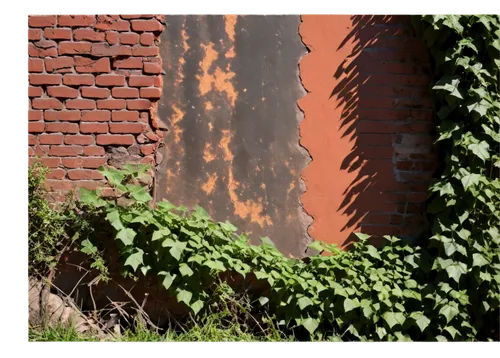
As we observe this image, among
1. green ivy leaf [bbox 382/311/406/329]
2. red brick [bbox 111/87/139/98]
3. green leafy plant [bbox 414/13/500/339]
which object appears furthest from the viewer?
red brick [bbox 111/87/139/98]

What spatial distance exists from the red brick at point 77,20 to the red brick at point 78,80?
0.38m

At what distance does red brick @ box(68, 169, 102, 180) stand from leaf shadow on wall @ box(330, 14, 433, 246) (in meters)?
1.84

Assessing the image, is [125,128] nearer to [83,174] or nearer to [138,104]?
[138,104]

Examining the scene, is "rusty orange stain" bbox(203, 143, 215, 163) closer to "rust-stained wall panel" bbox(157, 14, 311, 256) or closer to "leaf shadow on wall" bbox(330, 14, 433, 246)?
"rust-stained wall panel" bbox(157, 14, 311, 256)

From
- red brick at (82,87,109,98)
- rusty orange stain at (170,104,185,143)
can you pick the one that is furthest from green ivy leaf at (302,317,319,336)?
red brick at (82,87,109,98)

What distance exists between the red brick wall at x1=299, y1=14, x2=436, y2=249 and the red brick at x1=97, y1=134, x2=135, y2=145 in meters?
1.33

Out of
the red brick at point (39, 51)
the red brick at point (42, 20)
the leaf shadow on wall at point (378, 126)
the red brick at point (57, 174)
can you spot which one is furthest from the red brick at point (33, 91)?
the leaf shadow on wall at point (378, 126)

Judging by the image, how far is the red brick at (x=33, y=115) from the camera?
4.18 metres

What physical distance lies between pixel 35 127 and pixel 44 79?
1.18 ft

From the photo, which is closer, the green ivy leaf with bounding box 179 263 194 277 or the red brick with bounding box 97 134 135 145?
the green ivy leaf with bounding box 179 263 194 277

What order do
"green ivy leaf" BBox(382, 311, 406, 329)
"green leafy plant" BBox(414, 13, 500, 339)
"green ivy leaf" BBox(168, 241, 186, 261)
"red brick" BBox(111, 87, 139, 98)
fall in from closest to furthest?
"green ivy leaf" BBox(168, 241, 186, 261) < "green ivy leaf" BBox(382, 311, 406, 329) < "green leafy plant" BBox(414, 13, 500, 339) < "red brick" BBox(111, 87, 139, 98)

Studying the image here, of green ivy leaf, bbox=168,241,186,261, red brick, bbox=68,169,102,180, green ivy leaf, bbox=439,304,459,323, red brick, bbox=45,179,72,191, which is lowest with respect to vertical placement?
green ivy leaf, bbox=439,304,459,323

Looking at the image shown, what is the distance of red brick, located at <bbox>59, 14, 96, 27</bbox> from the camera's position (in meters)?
4.19

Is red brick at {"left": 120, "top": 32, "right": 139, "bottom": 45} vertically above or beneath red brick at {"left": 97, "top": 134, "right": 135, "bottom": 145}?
above
